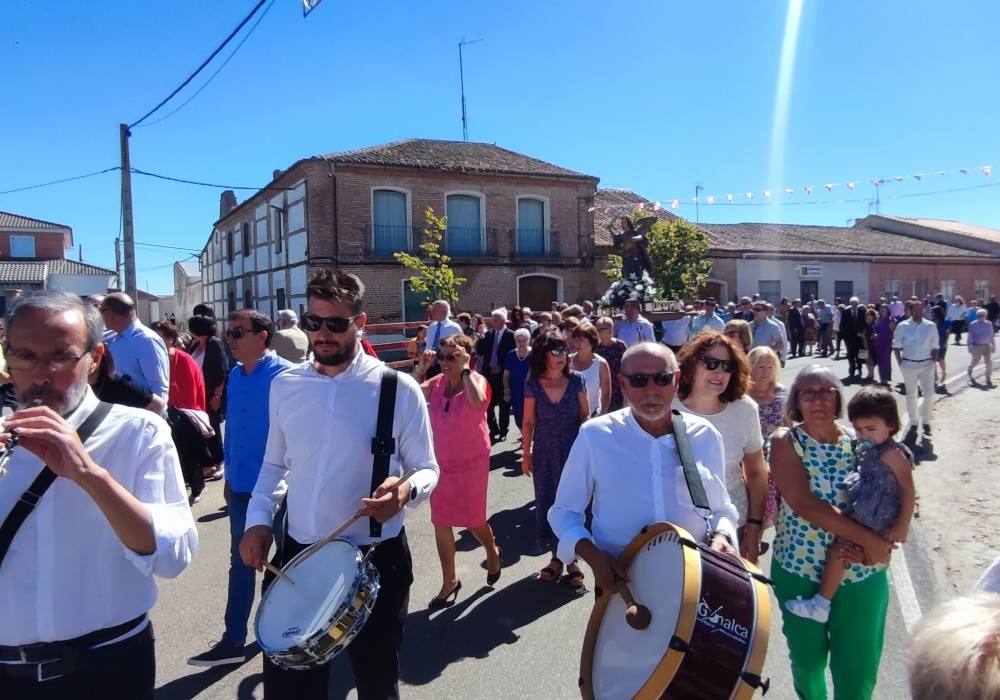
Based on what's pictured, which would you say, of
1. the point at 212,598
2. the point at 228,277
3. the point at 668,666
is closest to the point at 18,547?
the point at 668,666

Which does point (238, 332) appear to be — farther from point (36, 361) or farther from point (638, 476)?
point (638, 476)

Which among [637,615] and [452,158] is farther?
[452,158]

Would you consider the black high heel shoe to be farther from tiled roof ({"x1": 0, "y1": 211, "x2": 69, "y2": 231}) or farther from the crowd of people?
tiled roof ({"x1": 0, "y1": 211, "x2": 69, "y2": 231})

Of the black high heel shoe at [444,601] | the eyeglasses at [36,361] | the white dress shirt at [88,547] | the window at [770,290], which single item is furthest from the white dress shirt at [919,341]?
the window at [770,290]

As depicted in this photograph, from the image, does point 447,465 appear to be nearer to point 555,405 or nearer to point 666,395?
point 555,405

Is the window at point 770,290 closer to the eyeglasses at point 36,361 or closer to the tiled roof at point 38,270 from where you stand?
the eyeglasses at point 36,361

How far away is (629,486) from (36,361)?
6.25 ft

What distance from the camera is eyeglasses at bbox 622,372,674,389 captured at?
98.9 inches

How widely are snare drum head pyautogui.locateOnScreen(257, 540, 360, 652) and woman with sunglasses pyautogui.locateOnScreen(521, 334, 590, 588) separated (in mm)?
2787

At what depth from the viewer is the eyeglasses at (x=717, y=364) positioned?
3467 mm

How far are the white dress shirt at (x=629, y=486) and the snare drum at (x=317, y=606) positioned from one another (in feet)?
2.39

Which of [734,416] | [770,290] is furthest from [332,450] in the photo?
[770,290]

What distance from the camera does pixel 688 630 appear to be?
191cm

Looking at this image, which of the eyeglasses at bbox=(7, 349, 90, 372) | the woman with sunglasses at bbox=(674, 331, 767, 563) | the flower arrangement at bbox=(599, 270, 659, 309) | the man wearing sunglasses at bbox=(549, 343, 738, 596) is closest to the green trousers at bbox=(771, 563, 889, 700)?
the woman with sunglasses at bbox=(674, 331, 767, 563)
